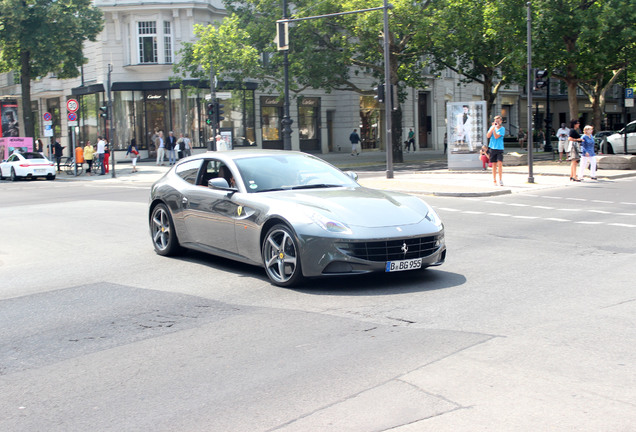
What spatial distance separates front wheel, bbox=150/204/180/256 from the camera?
10.2m

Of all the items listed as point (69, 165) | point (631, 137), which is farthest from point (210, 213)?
point (69, 165)

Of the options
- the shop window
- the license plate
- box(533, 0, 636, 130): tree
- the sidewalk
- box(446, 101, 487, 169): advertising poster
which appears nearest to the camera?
the license plate

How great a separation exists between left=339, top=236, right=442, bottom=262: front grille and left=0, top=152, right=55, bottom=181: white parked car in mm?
31257

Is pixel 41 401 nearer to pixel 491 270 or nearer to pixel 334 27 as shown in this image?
pixel 491 270

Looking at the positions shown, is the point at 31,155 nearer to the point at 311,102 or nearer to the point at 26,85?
the point at 26,85

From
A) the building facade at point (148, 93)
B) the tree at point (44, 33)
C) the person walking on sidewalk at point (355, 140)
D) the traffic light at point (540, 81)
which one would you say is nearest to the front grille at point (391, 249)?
the traffic light at point (540, 81)

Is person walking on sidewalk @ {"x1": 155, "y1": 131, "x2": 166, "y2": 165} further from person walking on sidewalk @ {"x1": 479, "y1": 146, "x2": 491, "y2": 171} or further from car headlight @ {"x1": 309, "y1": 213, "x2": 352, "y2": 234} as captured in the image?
car headlight @ {"x1": 309, "y1": 213, "x2": 352, "y2": 234}

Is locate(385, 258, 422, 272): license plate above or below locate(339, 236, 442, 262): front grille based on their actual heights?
below

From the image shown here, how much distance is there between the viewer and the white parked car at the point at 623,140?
36500mm

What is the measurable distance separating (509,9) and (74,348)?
31.3 m

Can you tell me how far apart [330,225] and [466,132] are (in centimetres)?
2302

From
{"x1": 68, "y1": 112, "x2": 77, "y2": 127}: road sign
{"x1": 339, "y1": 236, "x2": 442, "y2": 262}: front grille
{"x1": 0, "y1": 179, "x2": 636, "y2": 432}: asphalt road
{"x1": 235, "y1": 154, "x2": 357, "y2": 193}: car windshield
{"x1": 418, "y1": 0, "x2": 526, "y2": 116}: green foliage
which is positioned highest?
{"x1": 418, "y1": 0, "x2": 526, "y2": 116}: green foliage

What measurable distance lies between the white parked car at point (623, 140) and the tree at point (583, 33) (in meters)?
3.43

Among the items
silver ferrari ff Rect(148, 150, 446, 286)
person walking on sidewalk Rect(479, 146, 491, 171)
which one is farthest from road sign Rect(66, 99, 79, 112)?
silver ferrari ff Rect(148, 150, 446, 286)
